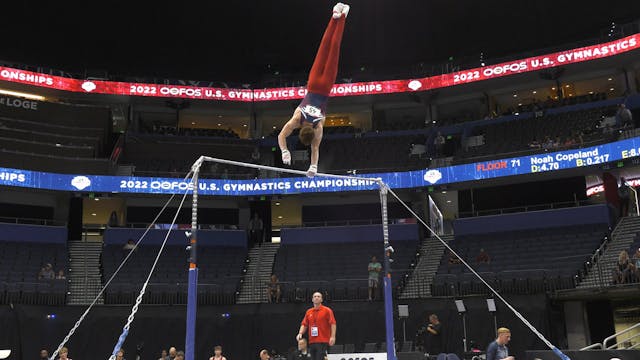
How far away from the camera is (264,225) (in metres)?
32.2

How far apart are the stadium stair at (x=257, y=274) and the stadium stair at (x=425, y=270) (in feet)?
19.0

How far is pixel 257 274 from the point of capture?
89.6 feet

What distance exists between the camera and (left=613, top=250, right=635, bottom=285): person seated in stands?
1919 cm

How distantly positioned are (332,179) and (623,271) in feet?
45.6

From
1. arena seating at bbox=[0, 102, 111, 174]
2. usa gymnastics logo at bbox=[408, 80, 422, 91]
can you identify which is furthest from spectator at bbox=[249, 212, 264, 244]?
usa gymnastics logo at bbox=[408, 80, 422, 91]

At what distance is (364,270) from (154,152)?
47.2 feet

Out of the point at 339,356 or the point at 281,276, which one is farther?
the point at 281,276

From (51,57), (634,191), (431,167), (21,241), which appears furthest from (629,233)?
(51,57)

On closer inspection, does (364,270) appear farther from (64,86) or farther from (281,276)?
(64,86)

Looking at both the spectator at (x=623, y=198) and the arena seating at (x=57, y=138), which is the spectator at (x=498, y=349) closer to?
the spectator at (x=623, y=198)

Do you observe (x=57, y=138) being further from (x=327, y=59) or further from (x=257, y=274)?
(x=327, y=59)

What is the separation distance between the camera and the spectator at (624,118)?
26969 millimetres

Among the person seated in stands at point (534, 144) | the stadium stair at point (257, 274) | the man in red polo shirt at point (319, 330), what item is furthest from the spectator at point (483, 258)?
the man in red polo shirt at point (319, 330)

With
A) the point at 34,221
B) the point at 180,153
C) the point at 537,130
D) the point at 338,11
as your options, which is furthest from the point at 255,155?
the point at 338,11
